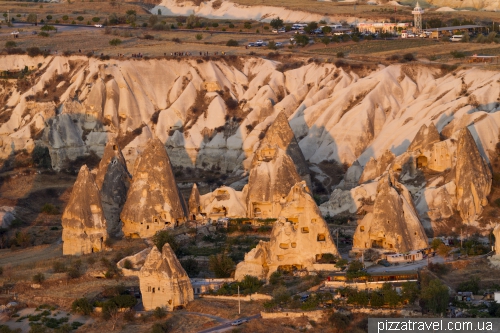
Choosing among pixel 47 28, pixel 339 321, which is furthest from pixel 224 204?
pixel 47 28

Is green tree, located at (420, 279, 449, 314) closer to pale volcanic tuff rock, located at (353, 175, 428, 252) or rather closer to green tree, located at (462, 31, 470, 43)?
pale volcanic tuff rock, located at (353, 175, 428, 252)

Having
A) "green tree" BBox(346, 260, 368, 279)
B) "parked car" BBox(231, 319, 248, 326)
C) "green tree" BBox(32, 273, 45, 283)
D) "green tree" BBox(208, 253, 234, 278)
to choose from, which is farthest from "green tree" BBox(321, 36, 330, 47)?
"parked car" BBox(231, 319, 248, 326)

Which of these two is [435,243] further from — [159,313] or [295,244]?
[159,313]

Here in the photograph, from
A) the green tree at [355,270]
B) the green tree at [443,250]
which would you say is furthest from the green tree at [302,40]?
the green tree at [355,270]

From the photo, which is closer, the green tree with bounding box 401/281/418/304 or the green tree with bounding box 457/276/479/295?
the green tree with bounding box 401/281/418/304

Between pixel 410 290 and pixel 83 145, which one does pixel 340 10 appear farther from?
pixel 410 290

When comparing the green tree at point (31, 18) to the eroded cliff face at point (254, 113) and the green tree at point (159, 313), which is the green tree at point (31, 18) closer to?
the eroded cliff face at point (254, 113)
